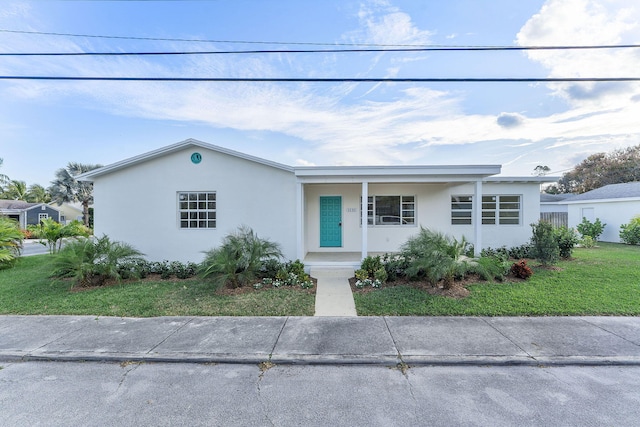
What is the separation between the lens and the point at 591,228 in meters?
15.6

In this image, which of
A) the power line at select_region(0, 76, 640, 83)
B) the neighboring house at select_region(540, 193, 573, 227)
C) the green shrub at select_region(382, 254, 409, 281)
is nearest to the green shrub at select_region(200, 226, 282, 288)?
the green shrub at select_region(382, 254, 409, 281)

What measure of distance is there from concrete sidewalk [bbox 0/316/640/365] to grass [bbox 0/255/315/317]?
12.1 inches

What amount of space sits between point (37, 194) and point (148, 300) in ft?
162

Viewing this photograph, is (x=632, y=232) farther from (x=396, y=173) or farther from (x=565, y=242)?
(x=396, y=173)

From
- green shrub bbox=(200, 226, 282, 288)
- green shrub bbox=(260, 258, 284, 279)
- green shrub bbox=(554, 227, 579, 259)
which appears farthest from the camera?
green shrub bbox=(554, 227, 579, 259)

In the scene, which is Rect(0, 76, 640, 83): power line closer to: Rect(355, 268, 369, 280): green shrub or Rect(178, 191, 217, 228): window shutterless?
Rect(178, 191, 217, 228): window shutterless

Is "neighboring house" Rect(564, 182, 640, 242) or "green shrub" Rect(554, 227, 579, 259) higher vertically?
"neighboring house" Rect(564, 182, 640, 242)

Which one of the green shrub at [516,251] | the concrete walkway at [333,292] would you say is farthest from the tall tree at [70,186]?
the green shrub at [516,251]

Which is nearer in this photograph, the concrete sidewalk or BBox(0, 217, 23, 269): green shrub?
the concrete sidewalk

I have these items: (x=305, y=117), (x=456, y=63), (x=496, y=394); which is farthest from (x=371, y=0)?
(x=496, y=394)

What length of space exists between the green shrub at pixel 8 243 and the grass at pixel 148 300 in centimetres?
326

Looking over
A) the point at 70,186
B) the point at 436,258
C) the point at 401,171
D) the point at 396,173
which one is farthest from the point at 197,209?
the point at 70,186

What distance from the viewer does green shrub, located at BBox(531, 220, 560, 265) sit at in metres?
8.03

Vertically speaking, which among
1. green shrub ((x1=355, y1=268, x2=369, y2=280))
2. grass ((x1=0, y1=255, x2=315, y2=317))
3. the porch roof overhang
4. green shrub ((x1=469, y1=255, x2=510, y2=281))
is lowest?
grass ((x1=0, y1=255, x2=315, y2=317))
